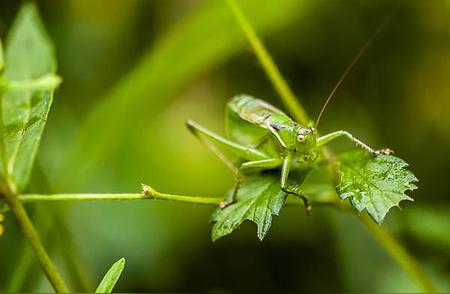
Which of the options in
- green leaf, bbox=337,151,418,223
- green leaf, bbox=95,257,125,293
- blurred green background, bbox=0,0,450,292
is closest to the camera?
green leaf, bbox=95,257,125,293

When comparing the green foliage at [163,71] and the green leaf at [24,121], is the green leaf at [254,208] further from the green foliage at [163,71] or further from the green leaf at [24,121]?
the green foliage at [163,71]

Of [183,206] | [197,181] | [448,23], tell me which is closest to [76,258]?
[183,206]

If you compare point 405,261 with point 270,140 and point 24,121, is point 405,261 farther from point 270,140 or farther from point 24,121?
point 24,121

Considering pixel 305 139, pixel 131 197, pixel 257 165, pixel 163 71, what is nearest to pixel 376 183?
pixel 305 139

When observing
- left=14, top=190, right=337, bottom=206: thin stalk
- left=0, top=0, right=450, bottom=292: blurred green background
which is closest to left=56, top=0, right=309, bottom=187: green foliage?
left=0, top=0, right=450, bottom=292: blurred green background

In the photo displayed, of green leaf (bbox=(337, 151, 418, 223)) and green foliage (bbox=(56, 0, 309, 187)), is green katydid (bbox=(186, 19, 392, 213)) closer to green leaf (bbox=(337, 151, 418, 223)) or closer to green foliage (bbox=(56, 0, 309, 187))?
green leaf (bbox=(337, 151, 418, 223))
